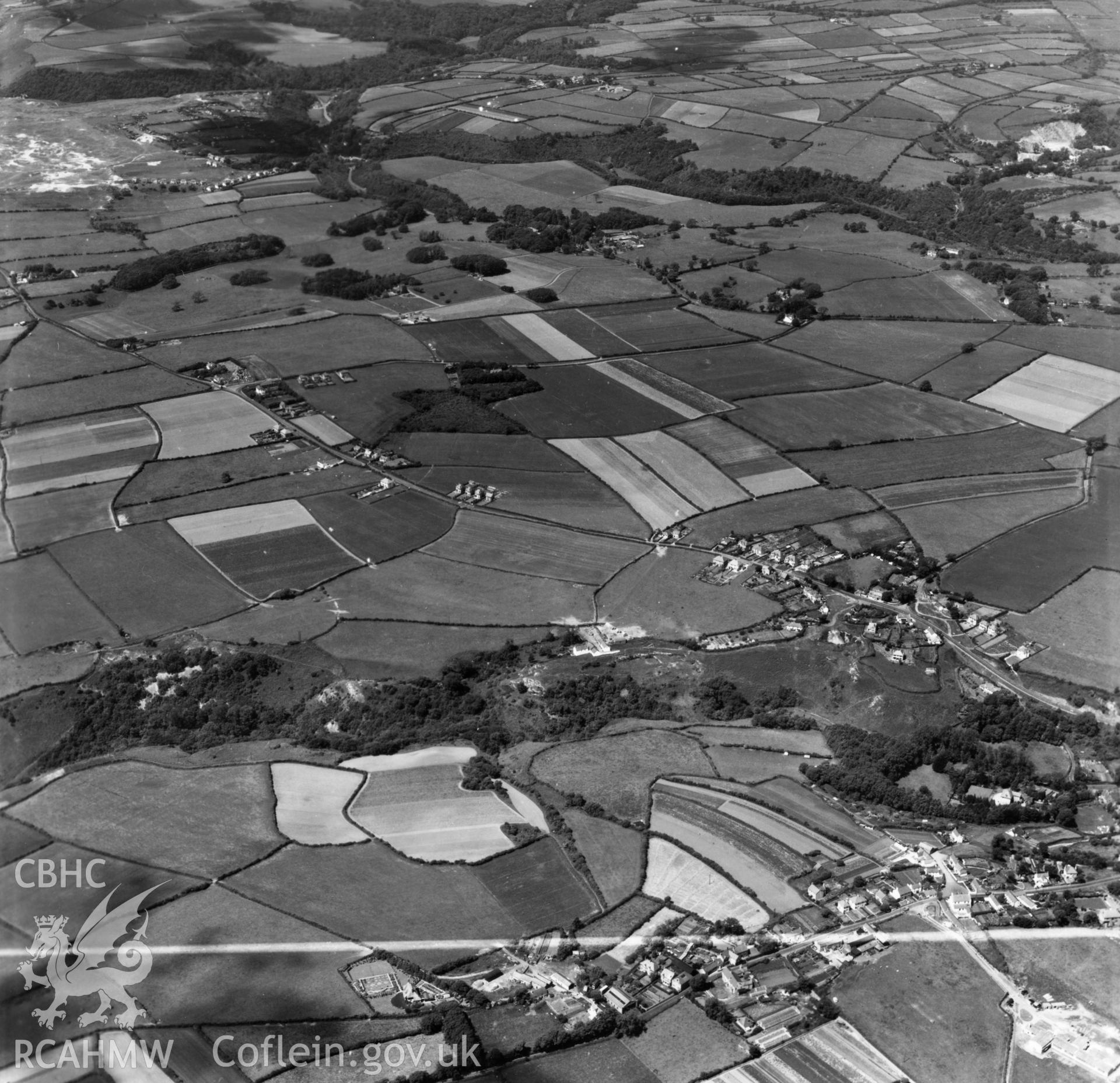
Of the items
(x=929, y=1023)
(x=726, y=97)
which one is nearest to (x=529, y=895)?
(x=929, y=1023)

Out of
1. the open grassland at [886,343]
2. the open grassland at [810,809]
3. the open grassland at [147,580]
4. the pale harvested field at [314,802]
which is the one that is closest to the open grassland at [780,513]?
the open grassland at [886,343]

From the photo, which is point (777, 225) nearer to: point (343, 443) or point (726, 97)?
point (726, 97)

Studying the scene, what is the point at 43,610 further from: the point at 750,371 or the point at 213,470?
the point at 750,371

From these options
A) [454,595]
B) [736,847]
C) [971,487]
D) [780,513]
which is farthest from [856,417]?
[736,847]

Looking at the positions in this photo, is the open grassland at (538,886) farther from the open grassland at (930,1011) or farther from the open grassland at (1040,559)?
the open grassland at (1040,559)

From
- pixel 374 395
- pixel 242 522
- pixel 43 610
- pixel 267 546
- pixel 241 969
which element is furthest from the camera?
pixel 374 395

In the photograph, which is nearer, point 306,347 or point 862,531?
point 862,531
